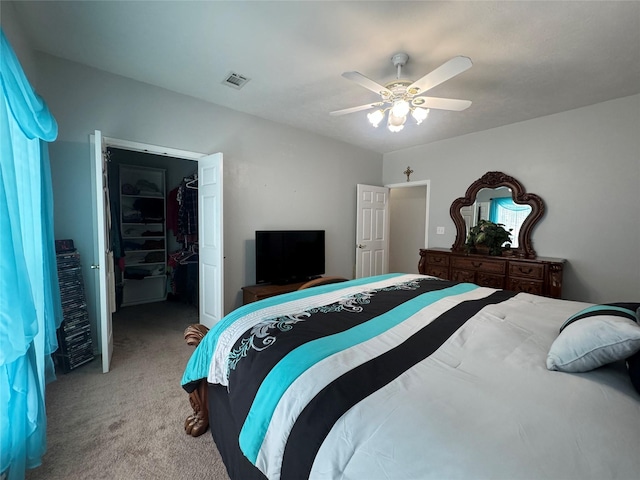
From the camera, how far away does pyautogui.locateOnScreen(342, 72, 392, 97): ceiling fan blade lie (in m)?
1.74

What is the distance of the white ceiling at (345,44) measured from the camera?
168cm

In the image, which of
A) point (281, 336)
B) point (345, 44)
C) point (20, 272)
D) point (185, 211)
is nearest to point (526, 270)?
point (345, 44)

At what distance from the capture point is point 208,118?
10.0 feet

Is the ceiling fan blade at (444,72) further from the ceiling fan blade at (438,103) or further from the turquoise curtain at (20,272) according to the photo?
the turquoise curtain at (20,272)

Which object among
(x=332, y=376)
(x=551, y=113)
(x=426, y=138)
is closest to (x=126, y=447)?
(x=332, y=376)

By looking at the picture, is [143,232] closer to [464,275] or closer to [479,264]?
[464,275]

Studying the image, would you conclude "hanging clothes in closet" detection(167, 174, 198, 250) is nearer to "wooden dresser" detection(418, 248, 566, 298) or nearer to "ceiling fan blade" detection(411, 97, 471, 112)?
"ceiling fan blade" detection(411, 97, 471, 112)

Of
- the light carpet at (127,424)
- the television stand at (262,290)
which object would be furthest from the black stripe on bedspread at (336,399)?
the television stand at (262,290)

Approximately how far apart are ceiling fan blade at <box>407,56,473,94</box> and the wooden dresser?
2448mm

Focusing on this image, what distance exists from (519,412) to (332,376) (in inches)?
21.1

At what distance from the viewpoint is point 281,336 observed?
119 centimetres

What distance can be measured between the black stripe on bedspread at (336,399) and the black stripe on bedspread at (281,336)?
10.2 inches

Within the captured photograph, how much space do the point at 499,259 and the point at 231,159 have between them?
3520 mm

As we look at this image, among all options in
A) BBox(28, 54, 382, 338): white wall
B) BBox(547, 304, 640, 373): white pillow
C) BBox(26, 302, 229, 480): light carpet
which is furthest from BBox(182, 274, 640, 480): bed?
BBox(28, 54, 382, 338): white wall
